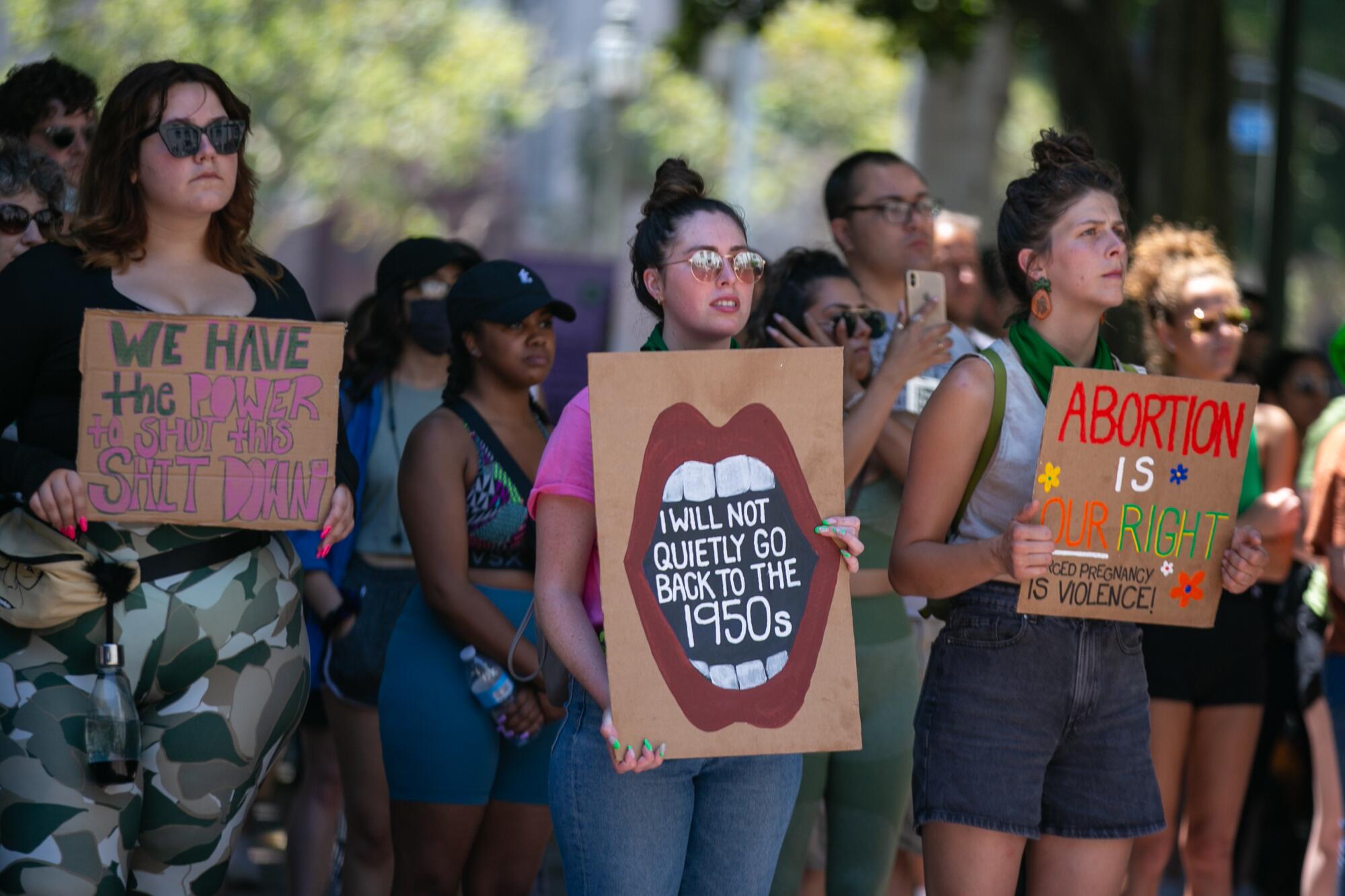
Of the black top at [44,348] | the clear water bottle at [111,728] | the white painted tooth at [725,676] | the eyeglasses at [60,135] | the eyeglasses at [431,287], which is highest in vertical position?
the eyeglasses at [60,135]

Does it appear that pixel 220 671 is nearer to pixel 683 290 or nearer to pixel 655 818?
pixel 655 818

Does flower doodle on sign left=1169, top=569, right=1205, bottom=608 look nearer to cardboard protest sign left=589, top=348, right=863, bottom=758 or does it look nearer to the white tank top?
the white tank top

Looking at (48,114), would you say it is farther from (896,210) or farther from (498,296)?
(896,210)

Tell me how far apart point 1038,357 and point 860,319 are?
3.79 ft

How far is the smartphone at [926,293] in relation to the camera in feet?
14.9

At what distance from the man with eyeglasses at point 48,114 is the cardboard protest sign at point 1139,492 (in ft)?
8.95

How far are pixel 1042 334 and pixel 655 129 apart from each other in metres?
30.2

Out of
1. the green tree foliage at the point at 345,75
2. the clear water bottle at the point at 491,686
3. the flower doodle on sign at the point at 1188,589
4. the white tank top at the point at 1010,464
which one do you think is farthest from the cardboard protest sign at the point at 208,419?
the green tree foliage at the point at 345,75

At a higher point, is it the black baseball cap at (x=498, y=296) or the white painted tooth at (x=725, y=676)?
the black baseball cap at (x=498, y=296)

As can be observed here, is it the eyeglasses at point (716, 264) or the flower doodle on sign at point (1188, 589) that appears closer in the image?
the eyeglasses at point (716, 264)

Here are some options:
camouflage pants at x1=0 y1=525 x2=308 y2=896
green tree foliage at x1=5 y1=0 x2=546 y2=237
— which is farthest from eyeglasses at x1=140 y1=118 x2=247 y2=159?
green tree foliage at x1=5 y1=0 x2=546 y2=237

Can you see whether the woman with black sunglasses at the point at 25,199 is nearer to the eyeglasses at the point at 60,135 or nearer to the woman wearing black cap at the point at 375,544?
the eyeglasses at the point at 60,135

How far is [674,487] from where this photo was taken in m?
3.22

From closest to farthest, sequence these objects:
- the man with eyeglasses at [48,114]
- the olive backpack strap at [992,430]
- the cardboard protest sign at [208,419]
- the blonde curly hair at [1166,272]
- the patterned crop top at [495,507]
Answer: the cardboard protest sign at [208,419] < the olive backpack strap at [992,430] < the patterned crop top at [495,507] < the man with eyeglasses at [48,114] < the blonde curly hair at [1166,272]
